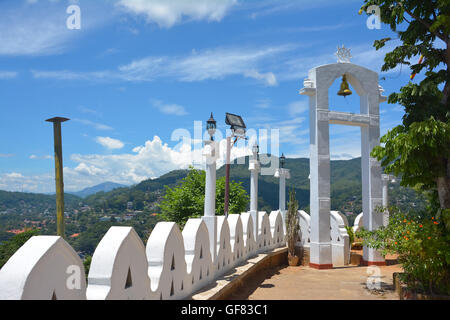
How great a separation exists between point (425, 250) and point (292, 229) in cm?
→ 596

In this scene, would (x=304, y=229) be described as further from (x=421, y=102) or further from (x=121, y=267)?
(x=121, y=267)

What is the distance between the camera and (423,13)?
689 centimetres

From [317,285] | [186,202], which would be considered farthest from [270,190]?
[317,285]

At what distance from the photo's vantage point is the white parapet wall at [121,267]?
252 centimetres

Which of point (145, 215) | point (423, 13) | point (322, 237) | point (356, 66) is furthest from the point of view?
point (145, 215)

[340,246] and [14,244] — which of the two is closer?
[340,246]

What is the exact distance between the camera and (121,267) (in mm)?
3607

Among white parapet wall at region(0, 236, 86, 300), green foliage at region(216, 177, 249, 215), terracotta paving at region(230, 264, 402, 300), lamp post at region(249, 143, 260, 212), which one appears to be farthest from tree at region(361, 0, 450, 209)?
green foliage at region(216, 177, 249, 215)

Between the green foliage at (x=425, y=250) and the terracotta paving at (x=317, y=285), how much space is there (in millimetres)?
1230

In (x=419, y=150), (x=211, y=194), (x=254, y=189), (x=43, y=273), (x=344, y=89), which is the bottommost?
(x=43, y=273)

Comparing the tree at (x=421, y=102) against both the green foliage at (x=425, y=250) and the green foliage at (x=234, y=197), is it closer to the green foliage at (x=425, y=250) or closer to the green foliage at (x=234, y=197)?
the green foliage at (x=425, y=250)

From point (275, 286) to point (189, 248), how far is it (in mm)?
3602

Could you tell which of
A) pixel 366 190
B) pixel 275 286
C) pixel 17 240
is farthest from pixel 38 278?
pixel 17 240
